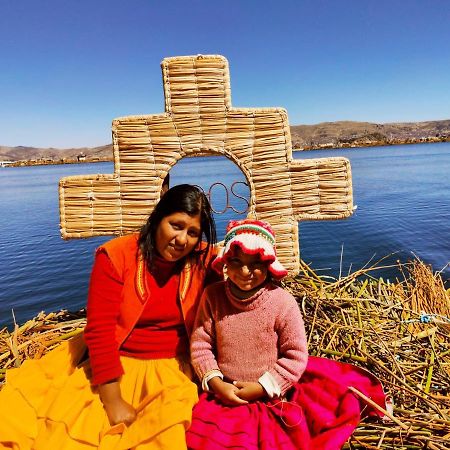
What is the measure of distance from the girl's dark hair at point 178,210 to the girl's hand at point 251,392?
880 mm

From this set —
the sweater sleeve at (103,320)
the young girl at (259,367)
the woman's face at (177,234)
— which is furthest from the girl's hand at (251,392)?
the woman's face at (177,234)

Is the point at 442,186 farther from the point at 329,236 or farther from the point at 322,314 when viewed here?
the point at 322,314

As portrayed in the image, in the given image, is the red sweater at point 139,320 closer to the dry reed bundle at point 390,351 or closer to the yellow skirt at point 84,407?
the yellow skirt at point 84,407

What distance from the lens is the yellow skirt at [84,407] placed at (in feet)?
5.68

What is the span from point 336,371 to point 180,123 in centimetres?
203

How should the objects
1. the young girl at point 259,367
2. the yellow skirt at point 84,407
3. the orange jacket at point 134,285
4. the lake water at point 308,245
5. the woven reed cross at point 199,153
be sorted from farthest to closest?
the lake water at point 308,245, the woven reed cross at point 199,153, the orange jacket at point 134,285, the young girl at point 259,367, the yellow skirt at point 84,407

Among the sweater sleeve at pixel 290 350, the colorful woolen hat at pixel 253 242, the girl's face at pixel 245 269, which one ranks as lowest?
the sweater sleeve at pixel 290 350

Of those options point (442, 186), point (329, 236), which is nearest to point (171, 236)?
point (329, 236)

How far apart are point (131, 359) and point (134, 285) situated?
1.47ft

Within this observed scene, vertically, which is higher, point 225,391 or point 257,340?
point 257,340

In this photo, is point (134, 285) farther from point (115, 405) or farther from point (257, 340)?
point (257, 340)

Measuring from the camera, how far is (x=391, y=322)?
3184 millimetres

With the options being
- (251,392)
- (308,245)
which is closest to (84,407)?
(251,392)

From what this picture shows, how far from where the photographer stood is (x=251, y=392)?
197cm
